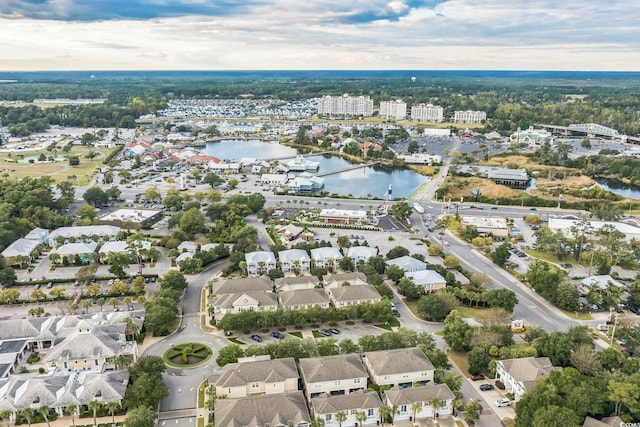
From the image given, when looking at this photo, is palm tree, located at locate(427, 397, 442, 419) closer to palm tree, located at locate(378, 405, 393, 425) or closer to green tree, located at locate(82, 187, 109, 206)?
palm tree, located at locate(378, 405, 393, 425)

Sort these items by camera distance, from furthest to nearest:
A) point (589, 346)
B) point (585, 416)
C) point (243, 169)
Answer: point (243, 169) < point (589, 346) < point (585, 416)

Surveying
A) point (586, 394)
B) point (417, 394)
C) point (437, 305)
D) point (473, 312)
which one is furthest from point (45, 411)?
point (473, 312)

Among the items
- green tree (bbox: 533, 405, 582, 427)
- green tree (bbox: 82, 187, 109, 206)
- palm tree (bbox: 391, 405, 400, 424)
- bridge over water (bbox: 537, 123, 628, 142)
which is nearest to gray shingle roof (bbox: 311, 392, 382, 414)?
palm tree (bbox: 391, 405, 400, 424)

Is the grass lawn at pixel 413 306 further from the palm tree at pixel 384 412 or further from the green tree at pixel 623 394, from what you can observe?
the green tree at pixel 623 394

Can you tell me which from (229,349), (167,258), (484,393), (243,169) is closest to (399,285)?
(484,393)

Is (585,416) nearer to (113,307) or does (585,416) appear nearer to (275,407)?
(275,407)

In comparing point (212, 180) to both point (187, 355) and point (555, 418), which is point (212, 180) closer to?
point (187, 355)
